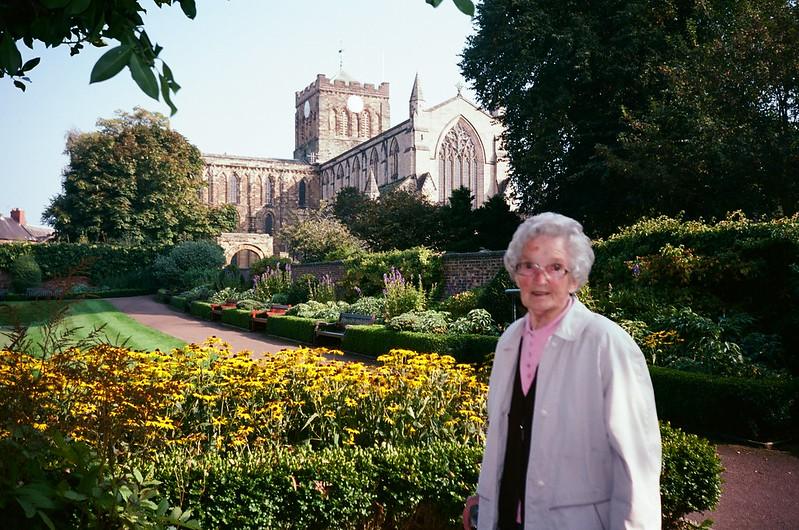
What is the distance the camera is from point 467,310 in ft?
44.2

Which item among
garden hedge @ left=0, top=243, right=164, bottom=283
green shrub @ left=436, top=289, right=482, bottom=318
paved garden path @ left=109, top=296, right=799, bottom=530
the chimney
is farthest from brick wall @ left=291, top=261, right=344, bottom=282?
the chimney

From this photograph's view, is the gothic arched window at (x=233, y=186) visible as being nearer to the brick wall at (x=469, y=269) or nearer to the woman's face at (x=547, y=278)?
the brick wall at (x=469, y=269)

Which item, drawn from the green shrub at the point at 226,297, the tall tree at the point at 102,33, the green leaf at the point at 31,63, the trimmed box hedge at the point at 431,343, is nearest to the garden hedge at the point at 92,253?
the green shrub at the point at 226,297

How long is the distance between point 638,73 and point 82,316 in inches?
716

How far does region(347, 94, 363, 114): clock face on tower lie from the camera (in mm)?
70438

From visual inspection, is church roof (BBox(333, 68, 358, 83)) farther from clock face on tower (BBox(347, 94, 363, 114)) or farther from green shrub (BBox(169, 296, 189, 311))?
green shrub (BBox(169, 296, 189, 311))

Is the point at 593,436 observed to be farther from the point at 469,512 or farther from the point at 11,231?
the point at 11,231

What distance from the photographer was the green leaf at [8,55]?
1792mm

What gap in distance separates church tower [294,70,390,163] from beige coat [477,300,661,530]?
69.2 meters

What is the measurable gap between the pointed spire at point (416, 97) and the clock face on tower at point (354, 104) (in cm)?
1999

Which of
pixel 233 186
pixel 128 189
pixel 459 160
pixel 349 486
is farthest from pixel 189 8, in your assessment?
pixel 233 186

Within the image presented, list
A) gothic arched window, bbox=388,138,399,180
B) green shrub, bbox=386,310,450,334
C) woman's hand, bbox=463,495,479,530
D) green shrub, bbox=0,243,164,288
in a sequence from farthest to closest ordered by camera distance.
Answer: gothic arched window, bbox=388,138,399,180 → green shrub, bbox=0,243,164,288 → green shrub, bbox=386,310,450,334 → woman's hand, bbox=463,495,479,530

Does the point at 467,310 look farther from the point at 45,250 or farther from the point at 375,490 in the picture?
the point at 45,250

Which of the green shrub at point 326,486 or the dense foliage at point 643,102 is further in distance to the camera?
the dense foliage at point 643,102
